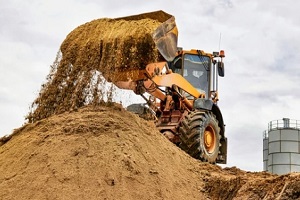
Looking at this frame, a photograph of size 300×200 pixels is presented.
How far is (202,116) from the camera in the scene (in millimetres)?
9602

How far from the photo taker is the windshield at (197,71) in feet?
35.9

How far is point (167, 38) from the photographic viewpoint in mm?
8578

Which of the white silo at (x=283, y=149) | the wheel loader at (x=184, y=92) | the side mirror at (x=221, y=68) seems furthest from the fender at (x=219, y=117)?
the white silo at (x=283, y=149)

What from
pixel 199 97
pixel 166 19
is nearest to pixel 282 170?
pixel 199 97

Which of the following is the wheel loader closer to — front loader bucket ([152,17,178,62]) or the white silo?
front loader bucket ([152,17,178,62])

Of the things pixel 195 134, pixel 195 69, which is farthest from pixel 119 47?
pixel 195 69

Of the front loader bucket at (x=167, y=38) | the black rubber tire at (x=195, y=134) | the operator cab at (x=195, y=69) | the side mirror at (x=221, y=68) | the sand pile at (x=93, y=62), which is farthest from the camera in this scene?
the side mirror at (x=221, y=68)

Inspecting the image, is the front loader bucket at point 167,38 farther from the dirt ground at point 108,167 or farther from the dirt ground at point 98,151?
the dirt ground at point 108,167

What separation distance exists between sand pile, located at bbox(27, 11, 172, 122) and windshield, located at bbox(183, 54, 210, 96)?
246cm

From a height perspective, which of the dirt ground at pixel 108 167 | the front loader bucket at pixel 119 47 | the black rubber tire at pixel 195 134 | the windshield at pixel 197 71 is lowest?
the dirt ground at pixel 108 167

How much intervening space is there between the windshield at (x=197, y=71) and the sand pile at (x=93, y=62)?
2462 mm

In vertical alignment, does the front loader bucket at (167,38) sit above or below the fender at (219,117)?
above

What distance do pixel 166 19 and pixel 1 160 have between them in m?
3.51

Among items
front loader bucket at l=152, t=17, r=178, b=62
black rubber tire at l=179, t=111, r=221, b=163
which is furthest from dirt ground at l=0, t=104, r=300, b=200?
front loader bucket at l=152, t=17, r=178, b=62
